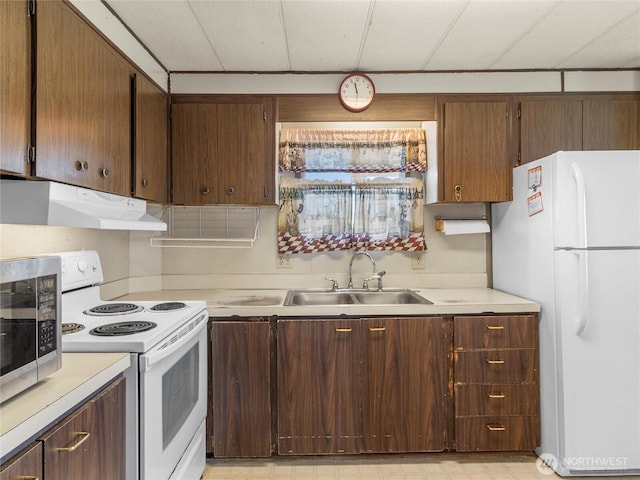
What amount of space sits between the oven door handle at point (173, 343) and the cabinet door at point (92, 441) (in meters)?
0.10

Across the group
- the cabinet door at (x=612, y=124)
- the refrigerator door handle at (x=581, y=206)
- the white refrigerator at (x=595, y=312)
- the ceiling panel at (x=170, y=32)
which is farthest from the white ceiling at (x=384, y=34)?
the refrigerator door handle at (x=581, y=206)

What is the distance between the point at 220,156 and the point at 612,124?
250 cm

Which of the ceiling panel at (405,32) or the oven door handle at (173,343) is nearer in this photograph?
the oven door handle at (173,343)

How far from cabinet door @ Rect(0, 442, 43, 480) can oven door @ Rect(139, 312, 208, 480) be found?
0.46 m

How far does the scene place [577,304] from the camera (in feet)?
6.25

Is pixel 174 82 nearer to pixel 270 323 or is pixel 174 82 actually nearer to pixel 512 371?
pixel 270 323

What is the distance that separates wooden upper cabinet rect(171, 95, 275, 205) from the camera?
2430 mm

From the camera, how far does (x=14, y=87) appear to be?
114cm

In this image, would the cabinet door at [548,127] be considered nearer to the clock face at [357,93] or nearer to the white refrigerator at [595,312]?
the white refrigerator at [595,312]

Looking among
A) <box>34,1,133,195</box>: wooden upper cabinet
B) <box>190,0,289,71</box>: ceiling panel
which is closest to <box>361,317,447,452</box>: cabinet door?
<box>34,1,133,195</box>: wooden upper cabinet

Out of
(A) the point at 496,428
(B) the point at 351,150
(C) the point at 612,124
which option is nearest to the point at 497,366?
(A) the point at 496,428

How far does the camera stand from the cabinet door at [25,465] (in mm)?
767

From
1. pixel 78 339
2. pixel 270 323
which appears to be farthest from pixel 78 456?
pixel 270 323

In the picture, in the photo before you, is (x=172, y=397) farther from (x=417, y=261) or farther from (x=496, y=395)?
(x=417, y=261)
